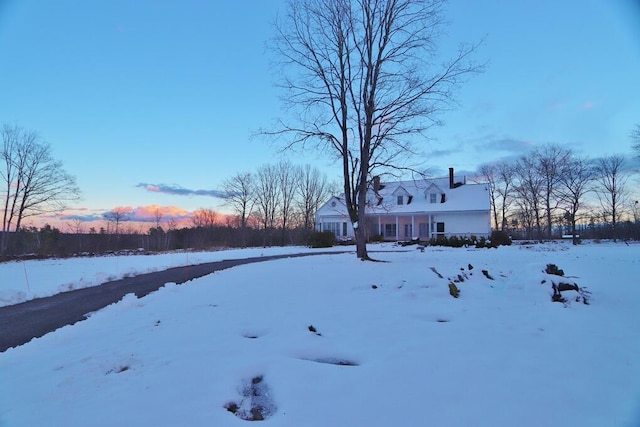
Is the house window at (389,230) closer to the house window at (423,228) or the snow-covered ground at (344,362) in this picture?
the house window at (423,228)

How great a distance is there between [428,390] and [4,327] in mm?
8116

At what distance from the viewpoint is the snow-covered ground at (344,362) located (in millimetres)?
3371

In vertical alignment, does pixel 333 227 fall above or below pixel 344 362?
above

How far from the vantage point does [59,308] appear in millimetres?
8797

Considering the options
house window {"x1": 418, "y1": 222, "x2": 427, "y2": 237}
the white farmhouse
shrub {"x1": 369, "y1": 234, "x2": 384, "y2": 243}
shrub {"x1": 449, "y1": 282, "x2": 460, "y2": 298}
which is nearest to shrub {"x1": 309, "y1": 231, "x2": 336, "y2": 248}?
the white farmhouse

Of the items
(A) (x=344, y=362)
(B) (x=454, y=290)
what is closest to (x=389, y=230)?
(B) (x=454, y=290)

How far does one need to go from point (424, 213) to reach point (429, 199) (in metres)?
2.57

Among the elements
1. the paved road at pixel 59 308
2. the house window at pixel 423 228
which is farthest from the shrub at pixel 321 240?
the paved road at pixel 59 308

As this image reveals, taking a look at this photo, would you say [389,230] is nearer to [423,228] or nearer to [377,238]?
[423,228]

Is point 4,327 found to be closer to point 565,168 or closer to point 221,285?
point 221,285

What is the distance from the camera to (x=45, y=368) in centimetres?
458

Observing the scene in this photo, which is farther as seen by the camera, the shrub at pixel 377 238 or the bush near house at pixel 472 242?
the shrub at pixel 377 238

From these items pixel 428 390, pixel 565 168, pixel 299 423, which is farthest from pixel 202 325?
pixel 565 168

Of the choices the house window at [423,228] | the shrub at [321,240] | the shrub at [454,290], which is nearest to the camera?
the shrub at [454,290]
